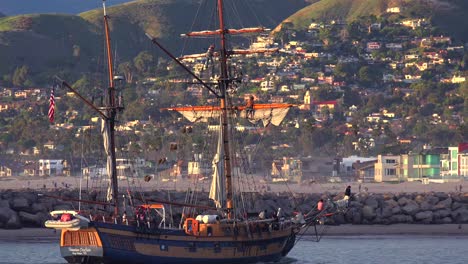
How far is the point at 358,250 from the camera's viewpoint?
78.6 meters

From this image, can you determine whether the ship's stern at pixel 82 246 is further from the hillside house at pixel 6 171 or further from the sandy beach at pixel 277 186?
the hillside house at pixel 6 171

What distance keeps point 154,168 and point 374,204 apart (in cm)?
5934

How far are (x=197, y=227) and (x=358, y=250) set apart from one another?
11.9m

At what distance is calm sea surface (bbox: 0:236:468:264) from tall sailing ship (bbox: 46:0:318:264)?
2.50 meters

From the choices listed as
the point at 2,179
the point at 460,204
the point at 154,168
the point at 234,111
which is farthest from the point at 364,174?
the point at 234,111

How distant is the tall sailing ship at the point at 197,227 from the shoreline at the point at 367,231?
11.2 meters

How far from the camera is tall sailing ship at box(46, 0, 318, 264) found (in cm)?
6675

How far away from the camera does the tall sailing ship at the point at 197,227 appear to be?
66.8 meters

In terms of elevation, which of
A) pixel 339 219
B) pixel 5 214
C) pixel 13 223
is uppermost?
pixel 5 214

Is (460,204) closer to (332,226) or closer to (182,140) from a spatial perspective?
(332,226)

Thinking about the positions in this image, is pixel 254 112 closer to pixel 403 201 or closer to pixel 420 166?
pixel 403 201

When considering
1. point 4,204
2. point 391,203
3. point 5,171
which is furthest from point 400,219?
point 5,171

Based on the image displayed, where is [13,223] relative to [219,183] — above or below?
below

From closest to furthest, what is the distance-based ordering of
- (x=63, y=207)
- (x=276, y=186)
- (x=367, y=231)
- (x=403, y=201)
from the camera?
(x=367, y=231), (x=63, y=207), (x=403, y=201), (x=276, y=186)
